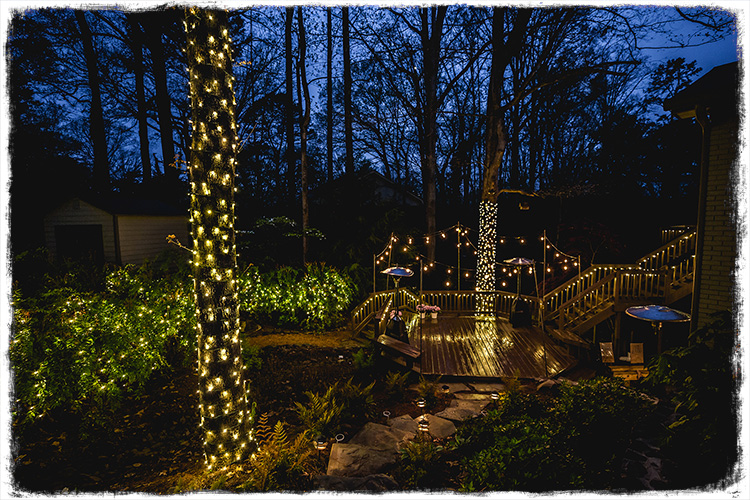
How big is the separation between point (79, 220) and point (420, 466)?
50.6 ft

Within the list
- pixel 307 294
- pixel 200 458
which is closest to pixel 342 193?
pixel 307 294

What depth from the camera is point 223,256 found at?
383 cm

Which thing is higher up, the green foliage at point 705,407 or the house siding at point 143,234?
the house siding at point 143,234

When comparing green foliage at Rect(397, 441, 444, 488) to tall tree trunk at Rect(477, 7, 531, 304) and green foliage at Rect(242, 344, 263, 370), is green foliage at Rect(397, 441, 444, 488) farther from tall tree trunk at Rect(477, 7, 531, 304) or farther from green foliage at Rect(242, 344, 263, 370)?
tall tree trunk at Rect(477, 7, 531, 304)

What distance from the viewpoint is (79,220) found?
42.9 ft

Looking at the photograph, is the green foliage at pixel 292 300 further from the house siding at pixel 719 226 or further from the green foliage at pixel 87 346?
the house siding at pixel 719 226

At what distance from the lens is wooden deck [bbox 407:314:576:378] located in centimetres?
701

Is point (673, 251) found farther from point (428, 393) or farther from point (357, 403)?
point (357, 403)

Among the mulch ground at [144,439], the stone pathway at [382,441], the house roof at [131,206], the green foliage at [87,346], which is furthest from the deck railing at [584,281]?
the house roof at [131,206]

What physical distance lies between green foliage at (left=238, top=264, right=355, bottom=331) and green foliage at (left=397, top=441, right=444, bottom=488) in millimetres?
6632

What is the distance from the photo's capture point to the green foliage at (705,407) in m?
2.83

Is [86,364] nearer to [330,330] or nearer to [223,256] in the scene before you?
[223,256]

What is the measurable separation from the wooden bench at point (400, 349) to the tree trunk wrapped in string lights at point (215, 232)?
3485mm

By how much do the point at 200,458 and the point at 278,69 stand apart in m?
24.3
